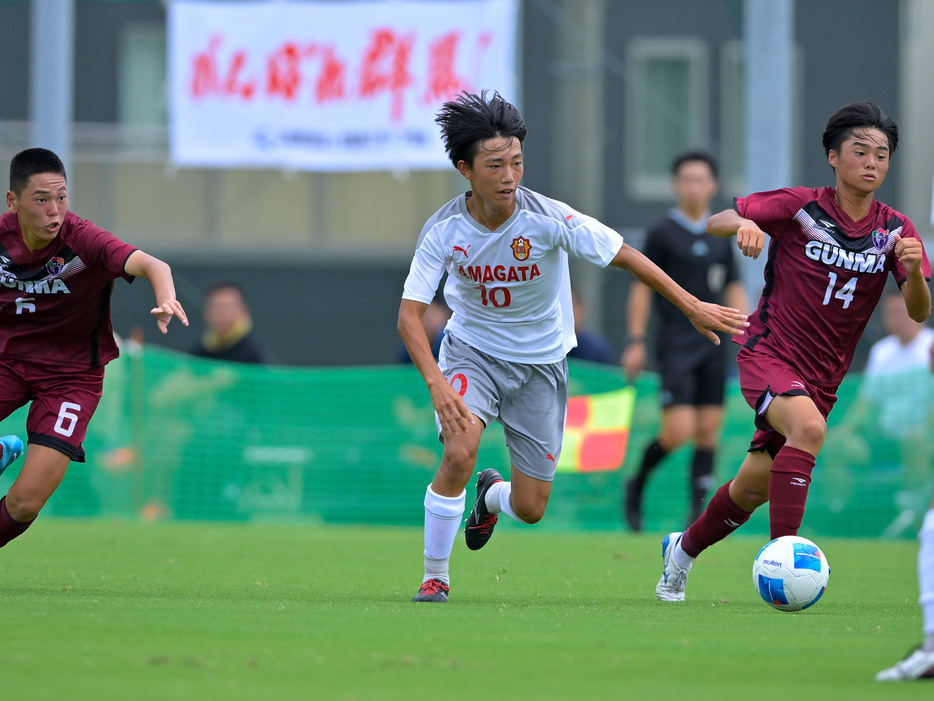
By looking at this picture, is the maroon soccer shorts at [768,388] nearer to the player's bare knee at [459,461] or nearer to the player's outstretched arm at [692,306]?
the player's outstretched arm at [692,306]

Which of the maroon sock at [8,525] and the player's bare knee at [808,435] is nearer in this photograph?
the player's bare knee at [808,435]

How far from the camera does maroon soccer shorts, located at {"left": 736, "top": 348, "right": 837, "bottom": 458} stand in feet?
20.5

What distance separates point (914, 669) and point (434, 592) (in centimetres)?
260

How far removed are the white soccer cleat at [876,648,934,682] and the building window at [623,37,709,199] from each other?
53.9 feet

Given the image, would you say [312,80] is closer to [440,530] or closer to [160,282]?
[160,282]

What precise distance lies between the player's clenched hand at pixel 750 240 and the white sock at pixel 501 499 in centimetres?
173

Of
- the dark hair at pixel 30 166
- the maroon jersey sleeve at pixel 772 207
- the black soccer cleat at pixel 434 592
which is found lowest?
the black soccer cleat at pixel 434 592

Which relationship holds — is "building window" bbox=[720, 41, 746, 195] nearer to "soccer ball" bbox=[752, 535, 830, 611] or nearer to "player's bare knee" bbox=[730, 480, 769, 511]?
"player's bare knee" bbox=[730, 480, 769, 511]

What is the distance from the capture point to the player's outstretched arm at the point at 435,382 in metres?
5.99

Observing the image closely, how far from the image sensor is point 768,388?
627cm

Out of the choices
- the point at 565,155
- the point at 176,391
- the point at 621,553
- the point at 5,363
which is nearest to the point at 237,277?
the point at 565,155

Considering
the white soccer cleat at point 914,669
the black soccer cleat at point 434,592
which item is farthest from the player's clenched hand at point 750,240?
the white soccer cleat at point 914,669

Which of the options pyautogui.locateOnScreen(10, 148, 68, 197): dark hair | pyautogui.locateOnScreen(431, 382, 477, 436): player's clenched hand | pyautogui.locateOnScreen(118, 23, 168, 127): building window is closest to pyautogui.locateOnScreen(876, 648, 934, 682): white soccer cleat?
pyautogui.locateOnScreen(431, 382, 477, 436): player's clenched hand

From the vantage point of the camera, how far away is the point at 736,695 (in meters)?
3.99
